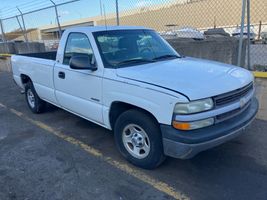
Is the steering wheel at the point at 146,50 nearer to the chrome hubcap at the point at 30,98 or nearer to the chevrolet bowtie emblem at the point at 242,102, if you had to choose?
the chevrolet bowtie emblem at the point at 242,102

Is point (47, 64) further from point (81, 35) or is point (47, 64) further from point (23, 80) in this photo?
point (23, 80)

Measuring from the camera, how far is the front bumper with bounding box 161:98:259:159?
2.87 meters

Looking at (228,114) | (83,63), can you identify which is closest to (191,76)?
(228,114)

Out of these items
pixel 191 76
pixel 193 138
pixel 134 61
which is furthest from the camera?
pixel 134 61

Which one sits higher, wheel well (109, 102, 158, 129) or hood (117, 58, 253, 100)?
hood (117, 58, 253, 100)

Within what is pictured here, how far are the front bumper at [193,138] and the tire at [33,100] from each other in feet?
12.4

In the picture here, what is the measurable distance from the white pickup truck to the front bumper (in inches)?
0.4

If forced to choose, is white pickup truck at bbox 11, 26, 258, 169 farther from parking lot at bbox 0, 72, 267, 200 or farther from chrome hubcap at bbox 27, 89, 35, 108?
chrome hubcap at bbox 27, 89, 35, 108

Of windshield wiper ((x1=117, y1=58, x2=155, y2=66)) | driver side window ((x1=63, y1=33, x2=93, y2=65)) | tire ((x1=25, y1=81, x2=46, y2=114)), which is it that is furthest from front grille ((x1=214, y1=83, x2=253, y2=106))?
tire ((x1=25, y1=81, x2=46, y2=114))

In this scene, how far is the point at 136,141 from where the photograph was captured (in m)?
3.53

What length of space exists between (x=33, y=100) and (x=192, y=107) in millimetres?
4367

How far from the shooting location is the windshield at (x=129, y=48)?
3826 mm

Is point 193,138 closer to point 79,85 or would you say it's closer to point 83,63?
point 83,63

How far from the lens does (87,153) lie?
4.06m
